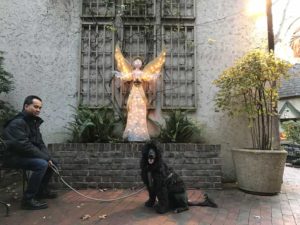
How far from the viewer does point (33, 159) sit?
448 cm

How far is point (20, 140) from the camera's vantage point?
172 inches

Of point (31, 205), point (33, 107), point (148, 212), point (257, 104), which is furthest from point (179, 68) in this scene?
point (31, 205)

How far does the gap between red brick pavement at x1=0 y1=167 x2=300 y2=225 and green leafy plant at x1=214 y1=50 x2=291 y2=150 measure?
119cm

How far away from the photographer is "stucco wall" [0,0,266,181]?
6.52 meters

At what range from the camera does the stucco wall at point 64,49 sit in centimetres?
652

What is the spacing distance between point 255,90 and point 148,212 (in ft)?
9.45

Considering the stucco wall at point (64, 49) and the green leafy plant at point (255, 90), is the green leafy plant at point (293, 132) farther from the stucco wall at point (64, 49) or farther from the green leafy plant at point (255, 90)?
the stucco wall at point (64, 49)

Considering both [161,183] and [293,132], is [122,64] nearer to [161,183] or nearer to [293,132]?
[161,183]

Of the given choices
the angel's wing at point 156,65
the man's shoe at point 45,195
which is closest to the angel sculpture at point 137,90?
the angel's wing at point 156,65

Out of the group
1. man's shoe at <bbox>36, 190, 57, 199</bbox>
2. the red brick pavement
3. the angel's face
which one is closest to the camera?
the red brick pavement

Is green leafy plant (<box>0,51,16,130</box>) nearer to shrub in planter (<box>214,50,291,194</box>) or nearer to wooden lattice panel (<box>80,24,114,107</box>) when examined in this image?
wooden lattice panel (<box>80,24,114,107</box>)

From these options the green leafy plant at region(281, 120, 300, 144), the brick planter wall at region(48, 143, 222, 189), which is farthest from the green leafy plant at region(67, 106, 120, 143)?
the green leafy plant at region(281, 120, 300, 144)

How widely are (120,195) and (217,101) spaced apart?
2.48 meters

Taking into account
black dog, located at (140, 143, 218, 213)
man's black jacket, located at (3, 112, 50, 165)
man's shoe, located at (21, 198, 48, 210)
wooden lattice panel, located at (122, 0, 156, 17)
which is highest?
wooden lattice panel, located at (122, 0, 156, 17)
